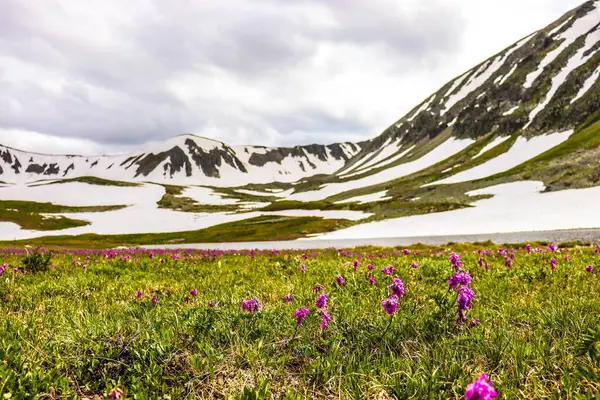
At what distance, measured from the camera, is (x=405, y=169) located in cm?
14888

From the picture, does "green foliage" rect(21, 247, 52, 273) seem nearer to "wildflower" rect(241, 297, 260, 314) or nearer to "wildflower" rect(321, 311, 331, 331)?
"wildflower" rect(241, 297, 260, 314)

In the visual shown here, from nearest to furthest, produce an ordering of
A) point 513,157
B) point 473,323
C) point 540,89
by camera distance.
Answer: point 473,323 < point 513,157 < point 540,89

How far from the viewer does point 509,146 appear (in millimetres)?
112000

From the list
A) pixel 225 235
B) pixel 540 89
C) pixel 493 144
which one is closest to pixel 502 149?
pixel 493 144

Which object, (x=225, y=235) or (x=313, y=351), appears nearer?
(x=313, y=351)

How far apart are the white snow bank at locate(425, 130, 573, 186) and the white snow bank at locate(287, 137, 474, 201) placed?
33.8 meters

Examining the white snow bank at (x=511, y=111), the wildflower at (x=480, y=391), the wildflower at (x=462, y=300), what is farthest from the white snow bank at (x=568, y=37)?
the wildflower at (x=480, y=391)

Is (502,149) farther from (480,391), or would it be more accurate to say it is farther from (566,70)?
(480,391)

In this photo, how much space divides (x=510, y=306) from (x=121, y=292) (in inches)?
303

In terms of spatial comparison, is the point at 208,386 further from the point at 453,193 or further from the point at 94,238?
the point at 94,238

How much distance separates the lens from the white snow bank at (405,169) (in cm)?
14275

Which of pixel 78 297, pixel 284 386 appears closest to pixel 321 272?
pixel 78 297

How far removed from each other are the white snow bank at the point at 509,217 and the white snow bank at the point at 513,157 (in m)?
31.0

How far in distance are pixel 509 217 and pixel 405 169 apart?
102 m
